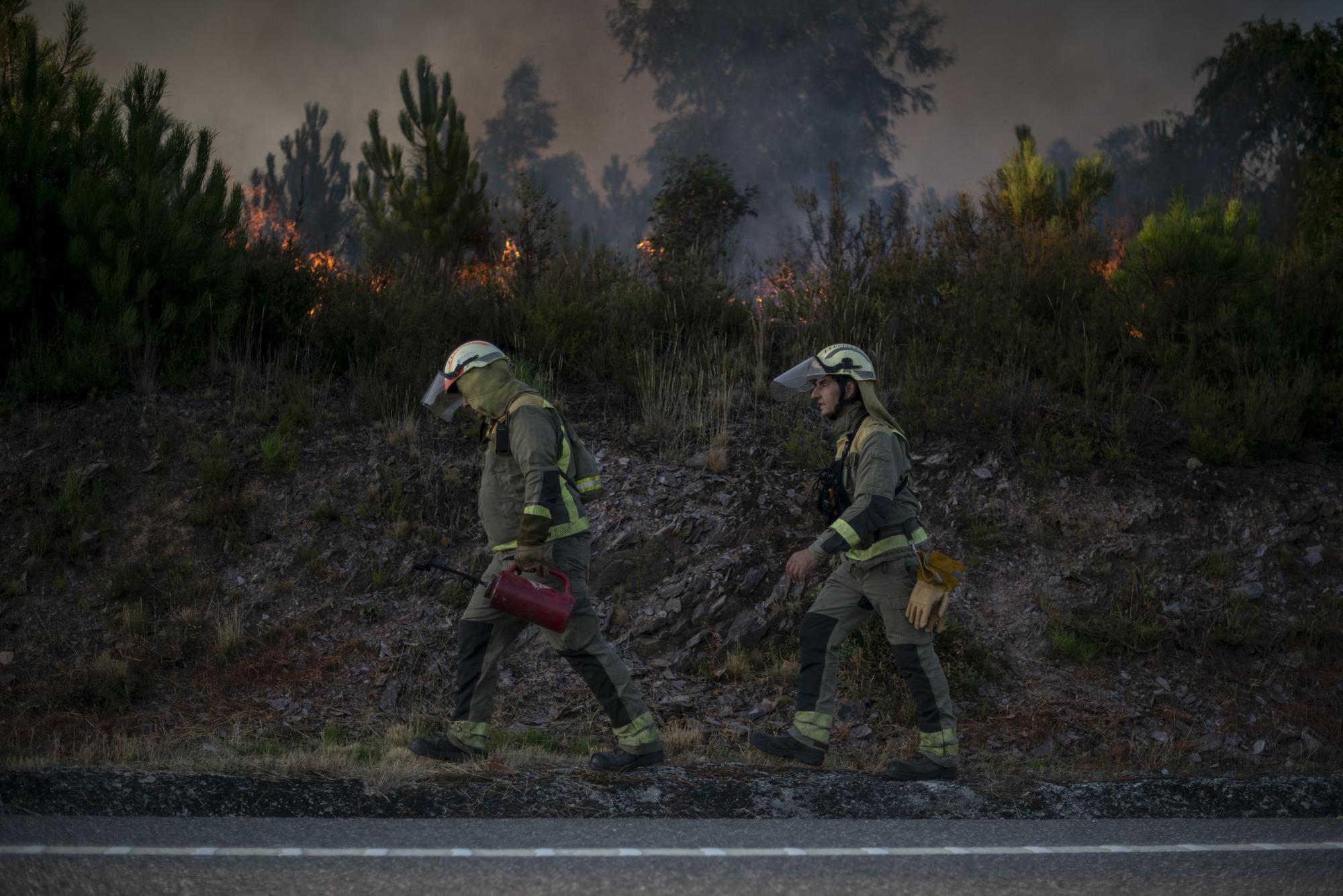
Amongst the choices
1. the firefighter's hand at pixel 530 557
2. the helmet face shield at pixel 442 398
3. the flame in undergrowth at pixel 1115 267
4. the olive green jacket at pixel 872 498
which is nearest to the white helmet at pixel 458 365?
the helmet face shield at pixel 442 398

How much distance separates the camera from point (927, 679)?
5969 millimetres

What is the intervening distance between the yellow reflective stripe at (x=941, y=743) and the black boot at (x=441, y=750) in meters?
2.26

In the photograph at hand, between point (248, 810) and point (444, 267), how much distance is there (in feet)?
28.5

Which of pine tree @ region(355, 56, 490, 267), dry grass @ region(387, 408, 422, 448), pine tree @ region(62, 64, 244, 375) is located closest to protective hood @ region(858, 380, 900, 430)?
dry grass @ region(387, 408, 422, 448)

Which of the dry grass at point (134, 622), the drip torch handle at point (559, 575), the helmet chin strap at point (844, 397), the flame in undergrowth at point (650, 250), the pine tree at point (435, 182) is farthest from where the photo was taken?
the pine tree at point (435, 182)

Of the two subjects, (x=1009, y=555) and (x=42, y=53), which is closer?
(x=1009, y=555)

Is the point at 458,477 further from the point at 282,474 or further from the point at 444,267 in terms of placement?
the point at 444,267

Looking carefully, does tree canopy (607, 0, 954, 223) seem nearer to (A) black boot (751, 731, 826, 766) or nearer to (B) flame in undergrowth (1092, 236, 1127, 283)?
(B) flame in undergrowth (1092, 236, 1127, 283)

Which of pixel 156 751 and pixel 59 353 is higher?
pixel 59 353

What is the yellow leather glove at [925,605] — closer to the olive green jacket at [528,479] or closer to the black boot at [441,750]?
the olive green jacket at [528,479]

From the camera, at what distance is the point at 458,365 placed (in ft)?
19.9

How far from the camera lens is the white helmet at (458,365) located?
6.05 metres

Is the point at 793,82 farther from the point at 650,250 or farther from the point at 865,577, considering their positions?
the point at 865,577

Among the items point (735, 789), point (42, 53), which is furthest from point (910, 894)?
point (42, 53)
